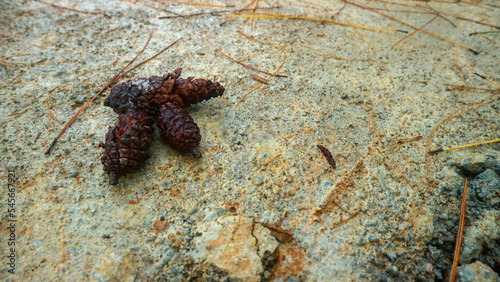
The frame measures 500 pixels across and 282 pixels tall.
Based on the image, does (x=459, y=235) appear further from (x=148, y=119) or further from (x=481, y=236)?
(x=148, y=119)

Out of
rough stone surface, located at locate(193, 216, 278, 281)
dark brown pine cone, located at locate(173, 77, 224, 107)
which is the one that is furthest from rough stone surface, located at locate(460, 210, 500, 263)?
dark brown pine cone, located at locate(173, 77, 224, 107)

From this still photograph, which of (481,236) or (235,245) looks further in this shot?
(481,236)

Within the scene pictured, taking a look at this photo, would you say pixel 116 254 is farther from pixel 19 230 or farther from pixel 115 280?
pixel 19 230

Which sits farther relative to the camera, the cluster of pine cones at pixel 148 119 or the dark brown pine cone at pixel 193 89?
the dark brown pine cone at pixel 193 89

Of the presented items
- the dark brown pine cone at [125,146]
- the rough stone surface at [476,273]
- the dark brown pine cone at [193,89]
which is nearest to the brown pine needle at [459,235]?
the rough stone surface at [476,273]

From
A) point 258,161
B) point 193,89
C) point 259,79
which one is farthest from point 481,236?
point 193,89

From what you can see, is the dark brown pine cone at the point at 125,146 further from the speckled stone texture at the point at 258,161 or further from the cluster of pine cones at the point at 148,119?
the speckled stone texture at the point at 258,161

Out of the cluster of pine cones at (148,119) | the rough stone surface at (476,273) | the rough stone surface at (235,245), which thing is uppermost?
the cluster of pine cones at (148,119)

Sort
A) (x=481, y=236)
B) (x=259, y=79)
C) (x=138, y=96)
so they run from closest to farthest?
(x=481, y=236), (x=138, y=96), (x=259, y=79)
